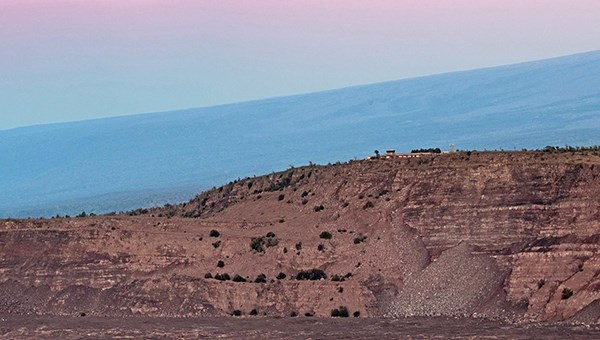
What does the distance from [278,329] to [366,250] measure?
997 cm

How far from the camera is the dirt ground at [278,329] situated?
75875mm

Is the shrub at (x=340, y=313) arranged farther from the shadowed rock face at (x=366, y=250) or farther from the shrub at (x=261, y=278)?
the shrub at (x=261, y=278)

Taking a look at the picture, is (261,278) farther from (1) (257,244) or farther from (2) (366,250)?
(2) (366,250)

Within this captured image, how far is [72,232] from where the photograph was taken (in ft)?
320

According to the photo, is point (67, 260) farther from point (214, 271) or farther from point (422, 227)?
point (422, 227)

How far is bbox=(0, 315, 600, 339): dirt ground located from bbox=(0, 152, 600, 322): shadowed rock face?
1.64 meters

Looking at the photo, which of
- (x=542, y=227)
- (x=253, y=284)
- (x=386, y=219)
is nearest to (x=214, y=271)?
(x=253, y=284)

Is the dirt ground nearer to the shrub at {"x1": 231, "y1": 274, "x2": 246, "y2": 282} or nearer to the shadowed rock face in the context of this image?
the shadowed rock face

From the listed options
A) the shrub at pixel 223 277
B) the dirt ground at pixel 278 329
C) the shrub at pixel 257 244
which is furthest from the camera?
the shrub at pixel 257 244

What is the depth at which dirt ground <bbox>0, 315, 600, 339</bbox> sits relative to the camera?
75875mm

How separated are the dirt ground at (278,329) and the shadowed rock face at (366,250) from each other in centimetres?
164

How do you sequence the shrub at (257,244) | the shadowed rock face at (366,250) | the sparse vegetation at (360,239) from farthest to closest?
the shrub at (257,244) → the sparse vegetation at (360,239) → the shadowed rock face at (366,250)

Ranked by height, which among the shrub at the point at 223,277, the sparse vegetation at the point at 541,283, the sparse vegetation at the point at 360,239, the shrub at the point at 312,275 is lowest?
the sparse vegetation at the point at 541,283

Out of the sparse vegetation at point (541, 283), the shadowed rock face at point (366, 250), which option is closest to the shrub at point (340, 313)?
the shadowed rock face at point (366, 250)
